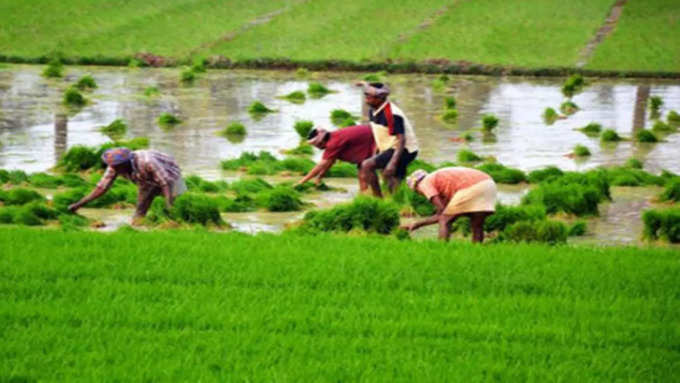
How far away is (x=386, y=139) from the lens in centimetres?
1330

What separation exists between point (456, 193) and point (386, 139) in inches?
110

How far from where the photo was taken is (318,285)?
8.95 metres

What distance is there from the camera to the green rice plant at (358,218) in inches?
477

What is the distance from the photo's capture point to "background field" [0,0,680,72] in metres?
35.3

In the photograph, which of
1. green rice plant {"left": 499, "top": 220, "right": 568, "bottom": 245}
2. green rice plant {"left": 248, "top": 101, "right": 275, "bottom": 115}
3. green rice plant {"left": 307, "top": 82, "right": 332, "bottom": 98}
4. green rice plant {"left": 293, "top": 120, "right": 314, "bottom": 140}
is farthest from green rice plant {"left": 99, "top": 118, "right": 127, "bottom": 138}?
green rice plant {"left": 499, "top": 220, "right": 568, "bottom": 245}

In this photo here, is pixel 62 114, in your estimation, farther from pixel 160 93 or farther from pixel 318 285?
pixel 318 285

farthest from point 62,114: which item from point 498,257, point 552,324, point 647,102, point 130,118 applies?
point 552,324

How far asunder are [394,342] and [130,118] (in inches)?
658

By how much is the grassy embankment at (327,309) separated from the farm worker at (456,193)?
31 centimetres

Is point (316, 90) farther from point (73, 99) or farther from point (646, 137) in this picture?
point (646, 137)

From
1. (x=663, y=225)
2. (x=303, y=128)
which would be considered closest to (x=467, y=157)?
(x=303, y=128)

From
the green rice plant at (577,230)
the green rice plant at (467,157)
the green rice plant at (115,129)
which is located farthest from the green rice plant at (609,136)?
the green rice plant at (577,230)

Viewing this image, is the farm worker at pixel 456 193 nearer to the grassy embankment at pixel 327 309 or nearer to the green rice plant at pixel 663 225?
the grassy embankment at pixel 327 309

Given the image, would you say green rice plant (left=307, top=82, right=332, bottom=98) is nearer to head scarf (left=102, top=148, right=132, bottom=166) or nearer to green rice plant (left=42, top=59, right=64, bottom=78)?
green rice plant (left=42, top=59, right=64, bottom=78)
